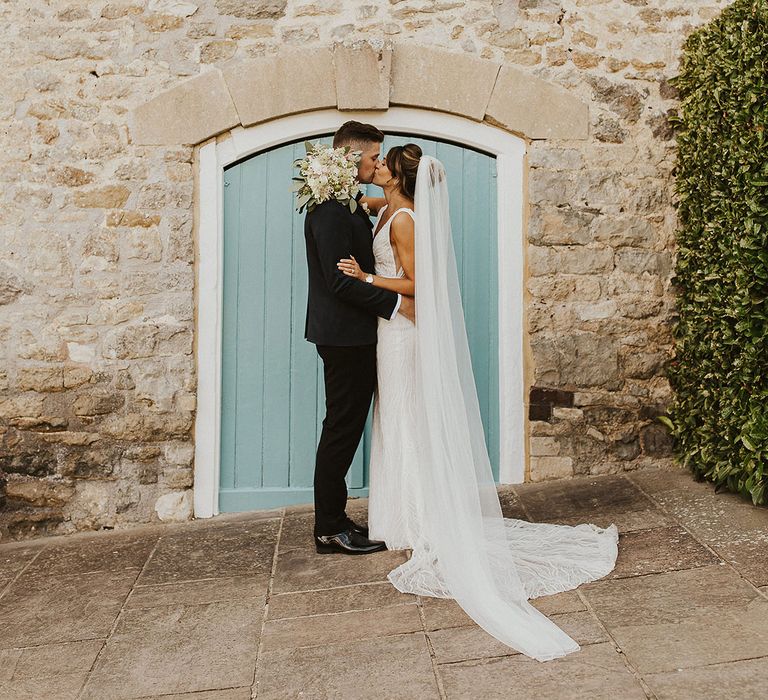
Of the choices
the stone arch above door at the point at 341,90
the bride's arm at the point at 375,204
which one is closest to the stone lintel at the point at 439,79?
the stone arch above door at the point at 341,90

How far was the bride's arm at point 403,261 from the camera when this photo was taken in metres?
3.72

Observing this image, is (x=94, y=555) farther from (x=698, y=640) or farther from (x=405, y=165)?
(x=698, y=640)

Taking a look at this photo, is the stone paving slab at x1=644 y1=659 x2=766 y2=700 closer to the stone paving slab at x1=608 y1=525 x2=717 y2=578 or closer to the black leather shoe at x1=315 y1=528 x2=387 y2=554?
the stone paving slab at x1=608 y1=525 x2=717 y2=578

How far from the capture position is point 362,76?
14.8 ft

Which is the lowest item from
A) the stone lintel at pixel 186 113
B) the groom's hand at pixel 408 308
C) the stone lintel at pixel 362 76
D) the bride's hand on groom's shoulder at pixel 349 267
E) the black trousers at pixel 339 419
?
the black trousers at pixel 339 419

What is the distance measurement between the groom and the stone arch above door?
0.82 metres

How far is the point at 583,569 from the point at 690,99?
2744 millimetres

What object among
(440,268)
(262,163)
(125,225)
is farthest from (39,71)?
(440,268)

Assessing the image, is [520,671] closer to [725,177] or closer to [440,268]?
[440,268]

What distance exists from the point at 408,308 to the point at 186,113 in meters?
1.79

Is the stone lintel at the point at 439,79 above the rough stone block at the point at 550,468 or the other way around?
above

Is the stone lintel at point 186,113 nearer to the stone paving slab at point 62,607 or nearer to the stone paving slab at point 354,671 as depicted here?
the stone paving slab at point 62,607

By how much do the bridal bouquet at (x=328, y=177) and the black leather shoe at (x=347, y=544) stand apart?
1541 millimetres

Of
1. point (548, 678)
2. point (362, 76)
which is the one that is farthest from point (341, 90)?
point (548, 678)
